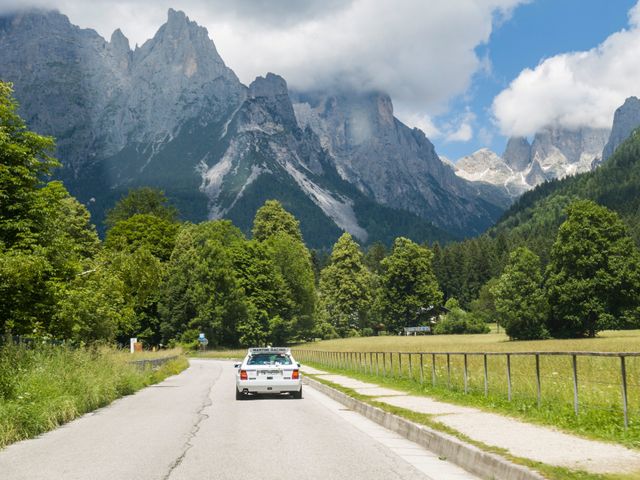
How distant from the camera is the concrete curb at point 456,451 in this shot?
7.95 meters

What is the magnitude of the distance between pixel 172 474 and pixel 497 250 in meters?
135

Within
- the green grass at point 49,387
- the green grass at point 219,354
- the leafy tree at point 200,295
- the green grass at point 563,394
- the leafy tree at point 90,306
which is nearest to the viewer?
the green grass at point 563,394

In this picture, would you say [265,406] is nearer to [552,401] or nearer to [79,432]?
[79,432]

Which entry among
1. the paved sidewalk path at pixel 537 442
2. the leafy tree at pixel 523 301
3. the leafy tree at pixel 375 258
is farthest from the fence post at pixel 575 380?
the leafy tree at pixel 375 258

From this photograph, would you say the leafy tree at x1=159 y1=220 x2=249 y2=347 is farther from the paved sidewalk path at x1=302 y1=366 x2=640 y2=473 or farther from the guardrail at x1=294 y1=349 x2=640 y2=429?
the paved sidewalk path at x1=302 y1=366 x2=640 y2=473

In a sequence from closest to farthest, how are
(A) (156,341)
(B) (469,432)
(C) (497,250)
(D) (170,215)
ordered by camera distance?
1. (B) (469,432)
2. (A) (156,341)
3. (D) (170,215)
4. (C) (497,250)

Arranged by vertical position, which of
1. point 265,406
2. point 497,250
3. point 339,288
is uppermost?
point 497,250

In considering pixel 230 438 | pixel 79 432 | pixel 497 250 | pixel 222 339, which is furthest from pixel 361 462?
pixel 497 250

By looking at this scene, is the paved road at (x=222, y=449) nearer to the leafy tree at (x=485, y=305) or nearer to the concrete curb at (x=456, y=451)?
the concrete curb at (x=456, y=451)

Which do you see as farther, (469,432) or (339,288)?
(339,288)

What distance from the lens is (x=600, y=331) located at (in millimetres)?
72500

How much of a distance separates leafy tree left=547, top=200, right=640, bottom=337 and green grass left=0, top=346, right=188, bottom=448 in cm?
5463

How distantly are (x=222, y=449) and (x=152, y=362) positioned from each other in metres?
28.1

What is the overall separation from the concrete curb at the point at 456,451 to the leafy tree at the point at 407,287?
285 ft
